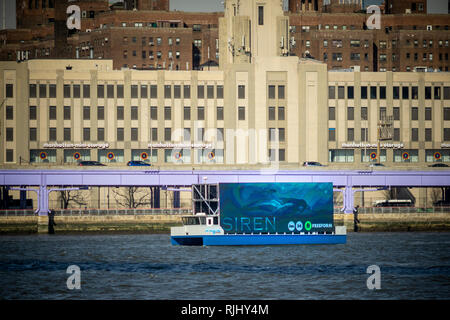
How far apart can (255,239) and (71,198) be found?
6151 cm

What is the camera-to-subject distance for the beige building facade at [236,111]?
158 m

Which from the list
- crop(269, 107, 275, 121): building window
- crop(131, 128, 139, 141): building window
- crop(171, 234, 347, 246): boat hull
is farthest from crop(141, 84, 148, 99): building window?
crop(171, 234, 347, 246): boat hull

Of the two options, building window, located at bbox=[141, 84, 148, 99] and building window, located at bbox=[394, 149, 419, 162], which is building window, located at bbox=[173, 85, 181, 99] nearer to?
building window, located at bbox=[141, 84, 148, 99]

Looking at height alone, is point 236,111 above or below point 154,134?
above

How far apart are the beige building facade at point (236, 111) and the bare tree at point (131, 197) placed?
6.25 m

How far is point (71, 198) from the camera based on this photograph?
492ft

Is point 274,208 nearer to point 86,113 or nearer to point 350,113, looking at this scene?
point 350,113

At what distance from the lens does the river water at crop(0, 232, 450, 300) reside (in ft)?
204

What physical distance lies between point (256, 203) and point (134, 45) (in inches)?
4255

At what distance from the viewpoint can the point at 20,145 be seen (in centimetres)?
15800

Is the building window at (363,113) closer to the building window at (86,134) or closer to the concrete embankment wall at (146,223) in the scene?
the concrete embankment wall at (146,223)

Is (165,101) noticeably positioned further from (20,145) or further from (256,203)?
(256,203)

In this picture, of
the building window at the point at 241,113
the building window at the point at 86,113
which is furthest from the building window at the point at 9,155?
the building window at the point at 241,113

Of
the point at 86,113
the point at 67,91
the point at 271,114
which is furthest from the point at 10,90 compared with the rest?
the point at 271,114
